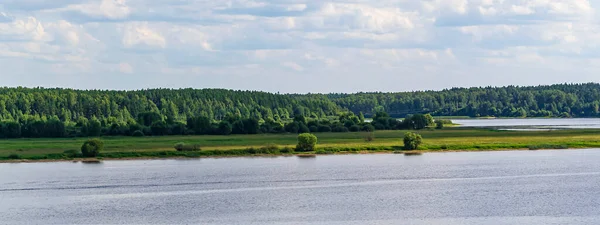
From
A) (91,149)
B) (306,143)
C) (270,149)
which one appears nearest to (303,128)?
(270,149)

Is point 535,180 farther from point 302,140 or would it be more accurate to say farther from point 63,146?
point 63,146

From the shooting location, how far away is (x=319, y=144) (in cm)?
9969

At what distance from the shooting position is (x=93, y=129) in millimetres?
123625

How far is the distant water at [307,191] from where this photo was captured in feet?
157

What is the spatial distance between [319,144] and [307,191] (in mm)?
40162

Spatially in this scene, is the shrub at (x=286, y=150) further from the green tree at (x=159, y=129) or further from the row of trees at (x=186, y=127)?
the green tree at (x=159, y=129)

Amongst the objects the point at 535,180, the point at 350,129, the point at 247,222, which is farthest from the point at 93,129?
the point at 247,222

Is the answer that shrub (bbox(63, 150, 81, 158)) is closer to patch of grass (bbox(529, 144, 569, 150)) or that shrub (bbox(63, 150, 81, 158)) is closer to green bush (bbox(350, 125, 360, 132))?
patch of grass (bbox(529, 144, 569, 150))

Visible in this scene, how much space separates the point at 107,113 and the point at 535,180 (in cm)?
13951

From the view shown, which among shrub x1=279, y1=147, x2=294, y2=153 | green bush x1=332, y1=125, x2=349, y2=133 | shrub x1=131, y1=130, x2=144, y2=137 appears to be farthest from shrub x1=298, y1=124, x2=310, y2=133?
shrub x1=279, y1=147, x2=294, y2=153

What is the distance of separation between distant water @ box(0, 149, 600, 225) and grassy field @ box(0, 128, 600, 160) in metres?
4.78

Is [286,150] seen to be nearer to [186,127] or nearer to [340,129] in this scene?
[186,127]

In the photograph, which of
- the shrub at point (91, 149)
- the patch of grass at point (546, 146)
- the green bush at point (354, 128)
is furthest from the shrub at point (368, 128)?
the shrub at point (91, 149)

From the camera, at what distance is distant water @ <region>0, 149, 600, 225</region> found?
1890 inches
